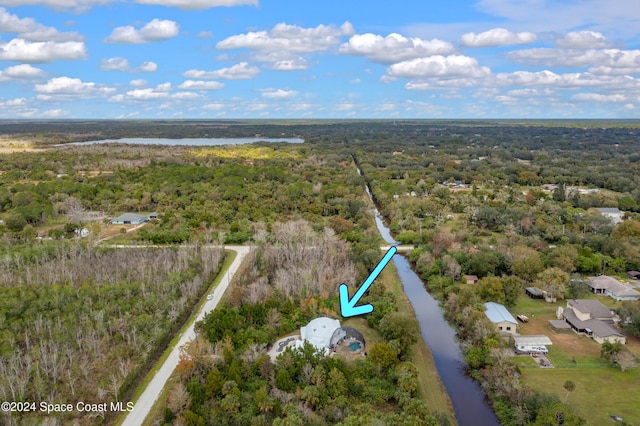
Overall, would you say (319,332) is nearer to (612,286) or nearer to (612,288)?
(612,288)

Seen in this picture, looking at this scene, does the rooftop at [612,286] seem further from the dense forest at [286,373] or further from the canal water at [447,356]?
the dense forest at [286,373]

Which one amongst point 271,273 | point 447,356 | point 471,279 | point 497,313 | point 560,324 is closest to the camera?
point 447,356

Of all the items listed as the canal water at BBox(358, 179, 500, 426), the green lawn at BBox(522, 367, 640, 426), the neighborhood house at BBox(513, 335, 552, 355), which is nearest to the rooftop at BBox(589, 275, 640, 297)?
the green lawn at BBox(522, 367, 640, 426)

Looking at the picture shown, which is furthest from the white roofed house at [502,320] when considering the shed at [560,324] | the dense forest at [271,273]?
the shed at [560,324]

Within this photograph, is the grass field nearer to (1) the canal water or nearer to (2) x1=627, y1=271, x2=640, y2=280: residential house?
(1) the canal water

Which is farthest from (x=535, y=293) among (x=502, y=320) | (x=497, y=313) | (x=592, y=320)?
(x=502, y=320)

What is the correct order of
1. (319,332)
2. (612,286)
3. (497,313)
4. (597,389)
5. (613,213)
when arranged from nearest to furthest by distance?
(597,389), (319,332), (497,313), (612,286), (613,213)
